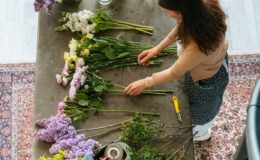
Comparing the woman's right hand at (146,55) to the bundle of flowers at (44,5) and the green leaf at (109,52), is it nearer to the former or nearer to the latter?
the green leaf at (109,52)

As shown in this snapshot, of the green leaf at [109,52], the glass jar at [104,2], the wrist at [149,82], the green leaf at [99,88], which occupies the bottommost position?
the green leaf at [99,88]

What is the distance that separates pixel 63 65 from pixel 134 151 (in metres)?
0.47

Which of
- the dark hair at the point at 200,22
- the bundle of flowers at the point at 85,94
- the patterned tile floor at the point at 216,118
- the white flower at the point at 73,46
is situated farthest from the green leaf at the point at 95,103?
the patterned tile floor at the point at 216,118

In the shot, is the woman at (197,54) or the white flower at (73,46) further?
the white flower at (73,46)

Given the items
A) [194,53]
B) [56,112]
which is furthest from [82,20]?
[194,53]

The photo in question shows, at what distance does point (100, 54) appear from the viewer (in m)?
1.54

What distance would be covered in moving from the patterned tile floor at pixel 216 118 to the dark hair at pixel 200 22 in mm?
952

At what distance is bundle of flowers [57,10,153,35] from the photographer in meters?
1.58

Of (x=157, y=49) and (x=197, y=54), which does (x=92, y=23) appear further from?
(x=197, y=54)

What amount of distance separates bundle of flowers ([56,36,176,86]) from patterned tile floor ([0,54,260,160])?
2.75ft

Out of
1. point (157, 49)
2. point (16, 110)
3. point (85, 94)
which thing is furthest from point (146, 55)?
point (16, 110)

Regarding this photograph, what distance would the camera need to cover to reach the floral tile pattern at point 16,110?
222cm

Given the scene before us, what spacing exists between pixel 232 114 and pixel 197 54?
1.04 m

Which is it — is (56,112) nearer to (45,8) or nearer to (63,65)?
(63,65)
